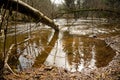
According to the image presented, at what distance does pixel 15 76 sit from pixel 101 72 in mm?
2009

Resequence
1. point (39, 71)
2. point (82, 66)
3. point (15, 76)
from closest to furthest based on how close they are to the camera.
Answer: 1. point (15, 76)
2. point (39, 71)
3. point (82, 66)

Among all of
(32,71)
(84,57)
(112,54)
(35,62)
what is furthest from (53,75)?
(112,54)

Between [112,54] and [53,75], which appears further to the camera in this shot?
[112,54]

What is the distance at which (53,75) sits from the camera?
5293mm

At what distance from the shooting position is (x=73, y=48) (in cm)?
884

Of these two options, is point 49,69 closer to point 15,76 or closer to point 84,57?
A: point 15,76

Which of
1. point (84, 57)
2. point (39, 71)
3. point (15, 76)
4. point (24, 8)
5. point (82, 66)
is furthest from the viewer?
point (24, 8)

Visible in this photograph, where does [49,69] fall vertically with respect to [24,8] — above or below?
below

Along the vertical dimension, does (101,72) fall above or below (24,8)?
below

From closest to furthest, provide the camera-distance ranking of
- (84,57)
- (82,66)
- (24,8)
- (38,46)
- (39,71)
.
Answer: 1. (39,71)
2. (82,66)
3. (84,57)
4. (24,8)
5. (38,46)

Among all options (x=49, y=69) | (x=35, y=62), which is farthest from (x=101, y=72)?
(x=35, y=62)

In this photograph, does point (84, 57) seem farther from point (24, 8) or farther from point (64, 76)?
point (24, 8)

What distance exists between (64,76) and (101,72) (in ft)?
2.92

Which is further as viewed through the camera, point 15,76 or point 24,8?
point 24,8
